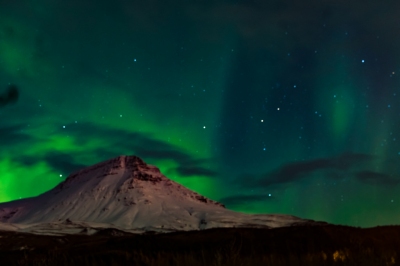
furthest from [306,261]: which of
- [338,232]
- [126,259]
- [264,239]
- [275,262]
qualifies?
[264,239]

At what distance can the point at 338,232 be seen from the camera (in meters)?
21.2

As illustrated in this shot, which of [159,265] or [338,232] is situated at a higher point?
[338,232]

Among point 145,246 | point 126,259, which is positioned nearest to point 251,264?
point 126,259

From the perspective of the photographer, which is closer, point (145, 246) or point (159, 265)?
point (159, 265)

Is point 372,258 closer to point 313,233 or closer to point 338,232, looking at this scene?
point 338,232

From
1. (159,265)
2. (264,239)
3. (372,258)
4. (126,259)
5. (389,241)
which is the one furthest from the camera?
(264,239)

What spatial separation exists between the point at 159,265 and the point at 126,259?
1964mm

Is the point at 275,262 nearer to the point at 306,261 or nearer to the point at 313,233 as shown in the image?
the point at 306,261

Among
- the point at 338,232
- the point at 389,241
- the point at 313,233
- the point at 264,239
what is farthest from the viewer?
the point at 264,239

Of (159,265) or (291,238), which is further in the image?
(291,238)

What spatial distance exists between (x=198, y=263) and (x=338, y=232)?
16798 millimetres

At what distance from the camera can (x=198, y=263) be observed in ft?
19.0

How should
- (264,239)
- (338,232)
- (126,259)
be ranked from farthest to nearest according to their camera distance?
1. (264,239)
2. (338,232)
3. (126,259)

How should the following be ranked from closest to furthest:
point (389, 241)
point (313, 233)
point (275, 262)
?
point (275, 262)
point (389, 241)
point (313, 233)
